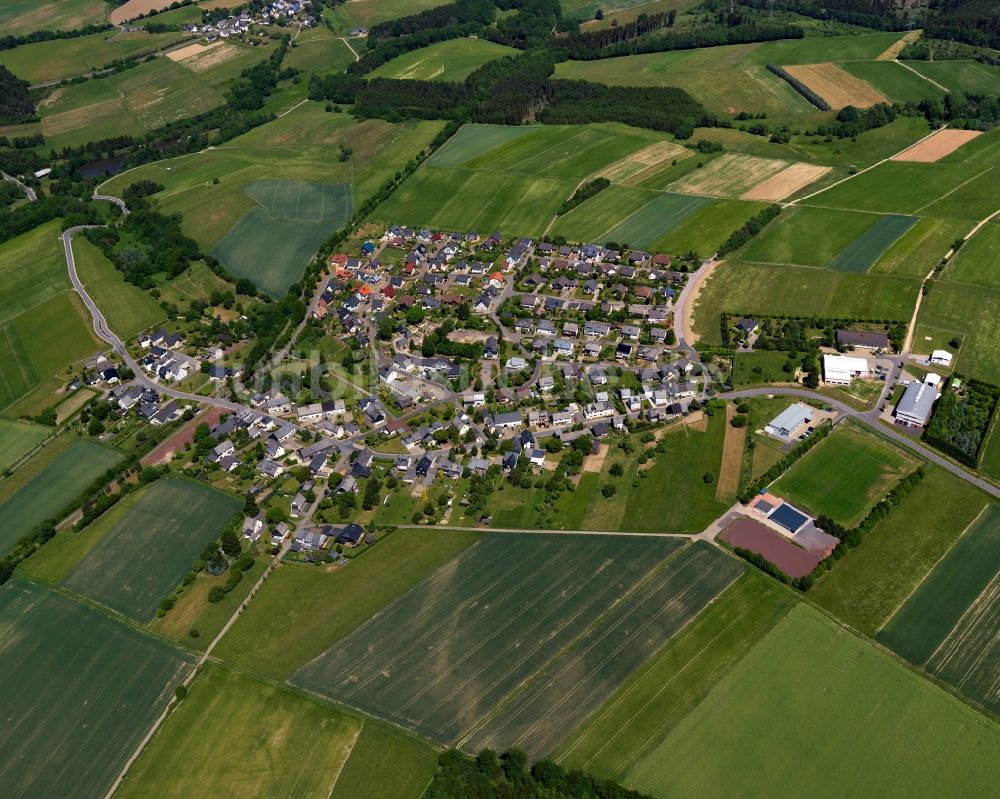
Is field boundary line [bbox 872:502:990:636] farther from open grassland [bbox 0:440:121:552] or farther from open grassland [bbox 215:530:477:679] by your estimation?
open grassland [bbox 0:440:121:552]

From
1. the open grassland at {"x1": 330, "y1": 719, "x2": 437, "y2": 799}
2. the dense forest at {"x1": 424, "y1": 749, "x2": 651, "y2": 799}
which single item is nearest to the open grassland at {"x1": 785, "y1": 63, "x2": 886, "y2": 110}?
the dense forest at {"x1": 424, "y1": 749, "x2": 651, "y2": 799}

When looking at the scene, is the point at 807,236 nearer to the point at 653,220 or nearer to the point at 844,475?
the point at 653,220

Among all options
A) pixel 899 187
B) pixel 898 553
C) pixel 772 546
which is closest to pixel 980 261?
pixel 899 187

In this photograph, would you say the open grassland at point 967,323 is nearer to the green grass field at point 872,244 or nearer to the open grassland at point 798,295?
the open grassland at point 798,295

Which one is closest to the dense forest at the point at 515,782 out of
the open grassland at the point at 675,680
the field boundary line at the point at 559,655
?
the open grassland at the point at 675,680

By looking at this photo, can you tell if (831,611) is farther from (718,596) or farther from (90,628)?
(90,628)

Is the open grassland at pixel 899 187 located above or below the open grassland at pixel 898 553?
above
